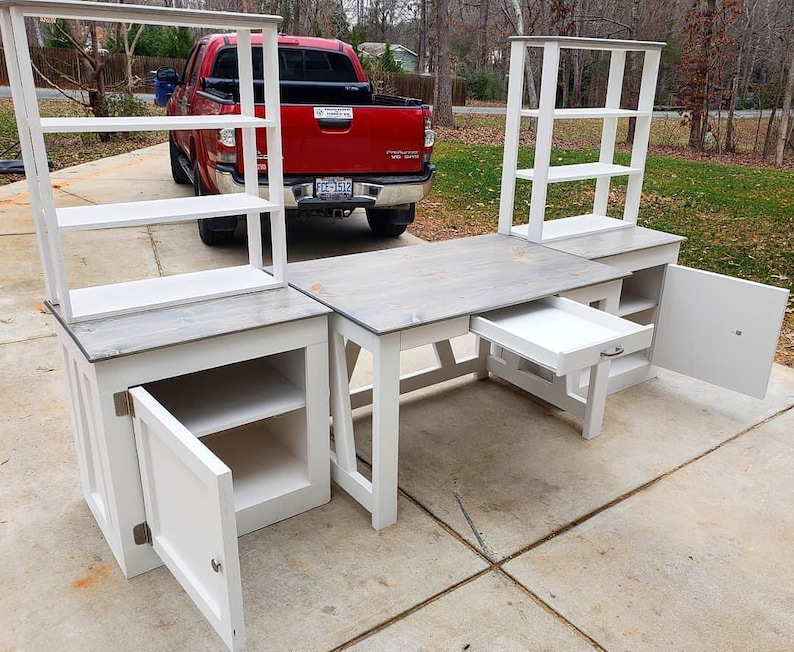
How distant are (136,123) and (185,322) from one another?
2.26 ft

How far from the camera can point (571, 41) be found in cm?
345

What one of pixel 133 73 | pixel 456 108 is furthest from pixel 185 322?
pixel 456 108

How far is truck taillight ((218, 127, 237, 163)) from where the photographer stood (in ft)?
16.1

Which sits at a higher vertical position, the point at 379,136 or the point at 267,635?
the point at 379,136

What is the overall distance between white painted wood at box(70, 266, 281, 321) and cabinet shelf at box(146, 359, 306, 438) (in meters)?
0.35

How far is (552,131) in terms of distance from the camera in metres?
3.94

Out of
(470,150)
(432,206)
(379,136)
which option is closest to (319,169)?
(379,136)

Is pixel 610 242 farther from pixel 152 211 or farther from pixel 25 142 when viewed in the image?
pixel 25 142

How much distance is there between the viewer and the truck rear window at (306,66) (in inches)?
245

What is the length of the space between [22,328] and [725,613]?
4188 mm

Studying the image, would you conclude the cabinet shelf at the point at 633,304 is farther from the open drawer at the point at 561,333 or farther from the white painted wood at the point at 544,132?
the open drawer at the point at 561,333

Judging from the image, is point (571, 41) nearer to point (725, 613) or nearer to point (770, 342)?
point (770, 342)

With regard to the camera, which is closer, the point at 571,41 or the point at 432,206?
the point at 571,41

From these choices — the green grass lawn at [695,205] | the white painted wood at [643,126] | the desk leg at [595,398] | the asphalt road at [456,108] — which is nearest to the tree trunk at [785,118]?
the green grass lawn at [695,205]
